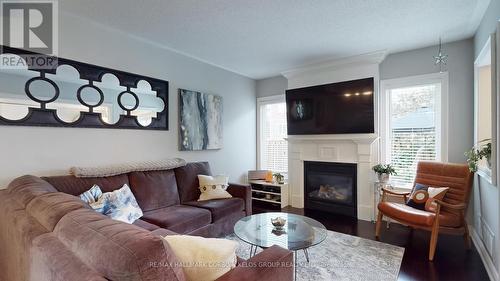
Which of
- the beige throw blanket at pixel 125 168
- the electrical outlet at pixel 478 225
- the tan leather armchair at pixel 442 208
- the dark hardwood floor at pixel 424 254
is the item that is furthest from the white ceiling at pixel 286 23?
the dark hardwood floor at pixel 424 254

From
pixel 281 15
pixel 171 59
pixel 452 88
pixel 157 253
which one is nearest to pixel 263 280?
pixel 157 253

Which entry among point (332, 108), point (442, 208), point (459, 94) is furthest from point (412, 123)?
point (442, 208)

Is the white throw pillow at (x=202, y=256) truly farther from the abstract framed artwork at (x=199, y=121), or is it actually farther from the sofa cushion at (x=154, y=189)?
the abstract framed artwork at (x=199, y=121)

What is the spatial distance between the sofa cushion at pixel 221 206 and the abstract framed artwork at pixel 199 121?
0.97 meters

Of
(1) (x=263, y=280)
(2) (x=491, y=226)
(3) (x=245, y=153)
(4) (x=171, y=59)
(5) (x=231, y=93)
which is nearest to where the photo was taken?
(1) (x=263, y=280)

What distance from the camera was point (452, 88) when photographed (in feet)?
10.6

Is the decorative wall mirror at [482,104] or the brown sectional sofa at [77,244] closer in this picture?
the brown sectional sofa at [77,244]

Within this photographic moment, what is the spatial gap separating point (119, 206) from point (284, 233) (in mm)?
1620

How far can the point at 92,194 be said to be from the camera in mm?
2324

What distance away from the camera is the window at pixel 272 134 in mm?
4902

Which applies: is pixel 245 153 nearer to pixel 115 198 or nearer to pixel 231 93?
pixel 231 93

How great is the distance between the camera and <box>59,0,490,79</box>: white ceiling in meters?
2.34

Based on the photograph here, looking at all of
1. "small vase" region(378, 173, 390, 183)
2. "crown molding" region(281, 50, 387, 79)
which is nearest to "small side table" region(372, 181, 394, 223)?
"small vase" region(378, 173, 390, 183)

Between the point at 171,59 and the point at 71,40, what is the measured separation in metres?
1.24
